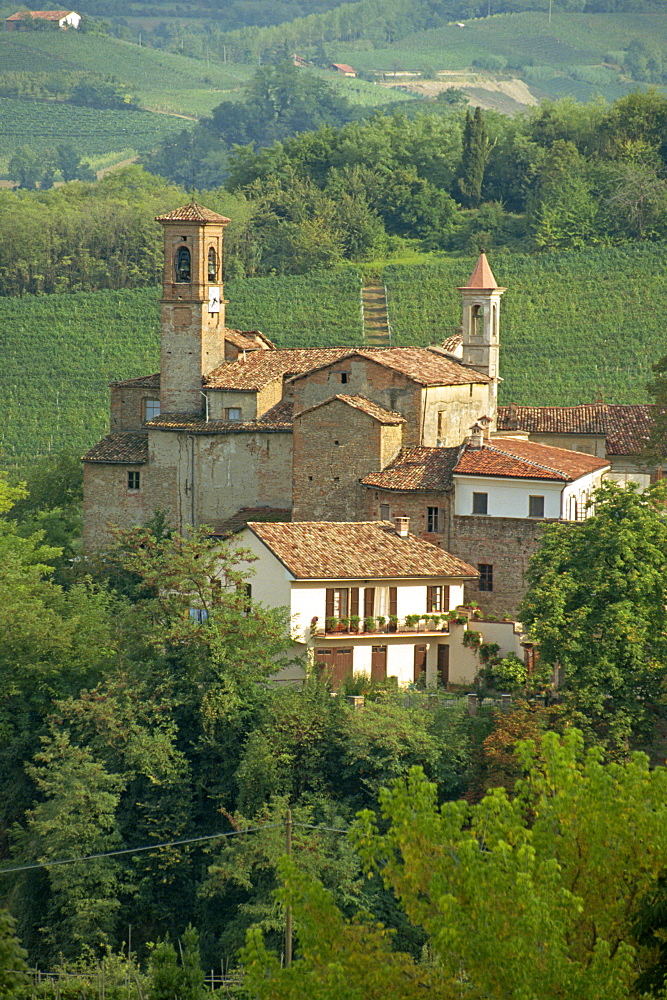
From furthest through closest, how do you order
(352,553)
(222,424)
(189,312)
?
(189,312), (222,424), (352,553)

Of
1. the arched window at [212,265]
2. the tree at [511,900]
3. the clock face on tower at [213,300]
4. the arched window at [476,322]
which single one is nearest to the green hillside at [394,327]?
the arched window at [476,322]

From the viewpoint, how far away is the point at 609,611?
1451 inches

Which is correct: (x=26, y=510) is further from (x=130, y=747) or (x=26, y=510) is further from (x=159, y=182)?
(x=159, y=182)

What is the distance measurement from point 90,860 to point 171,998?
9.31 meters

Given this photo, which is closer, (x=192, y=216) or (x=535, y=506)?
(x=535, y=506)

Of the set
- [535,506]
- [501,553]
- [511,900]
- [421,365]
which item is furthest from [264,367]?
[511,900]

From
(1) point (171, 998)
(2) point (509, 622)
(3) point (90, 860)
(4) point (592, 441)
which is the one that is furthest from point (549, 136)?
(1) point (171, 998)

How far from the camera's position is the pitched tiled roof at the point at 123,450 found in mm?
48688

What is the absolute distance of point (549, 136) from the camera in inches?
3819

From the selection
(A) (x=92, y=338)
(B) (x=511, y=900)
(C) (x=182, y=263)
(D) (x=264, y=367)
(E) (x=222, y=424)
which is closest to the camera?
(B) (x=511, y=900)

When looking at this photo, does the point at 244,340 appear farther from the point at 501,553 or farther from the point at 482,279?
the point at 501,553

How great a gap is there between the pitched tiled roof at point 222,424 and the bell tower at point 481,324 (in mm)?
5970

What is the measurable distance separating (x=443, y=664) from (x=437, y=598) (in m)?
1.46

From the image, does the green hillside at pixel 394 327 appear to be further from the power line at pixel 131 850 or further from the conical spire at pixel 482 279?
the power line at pixel 131 850
